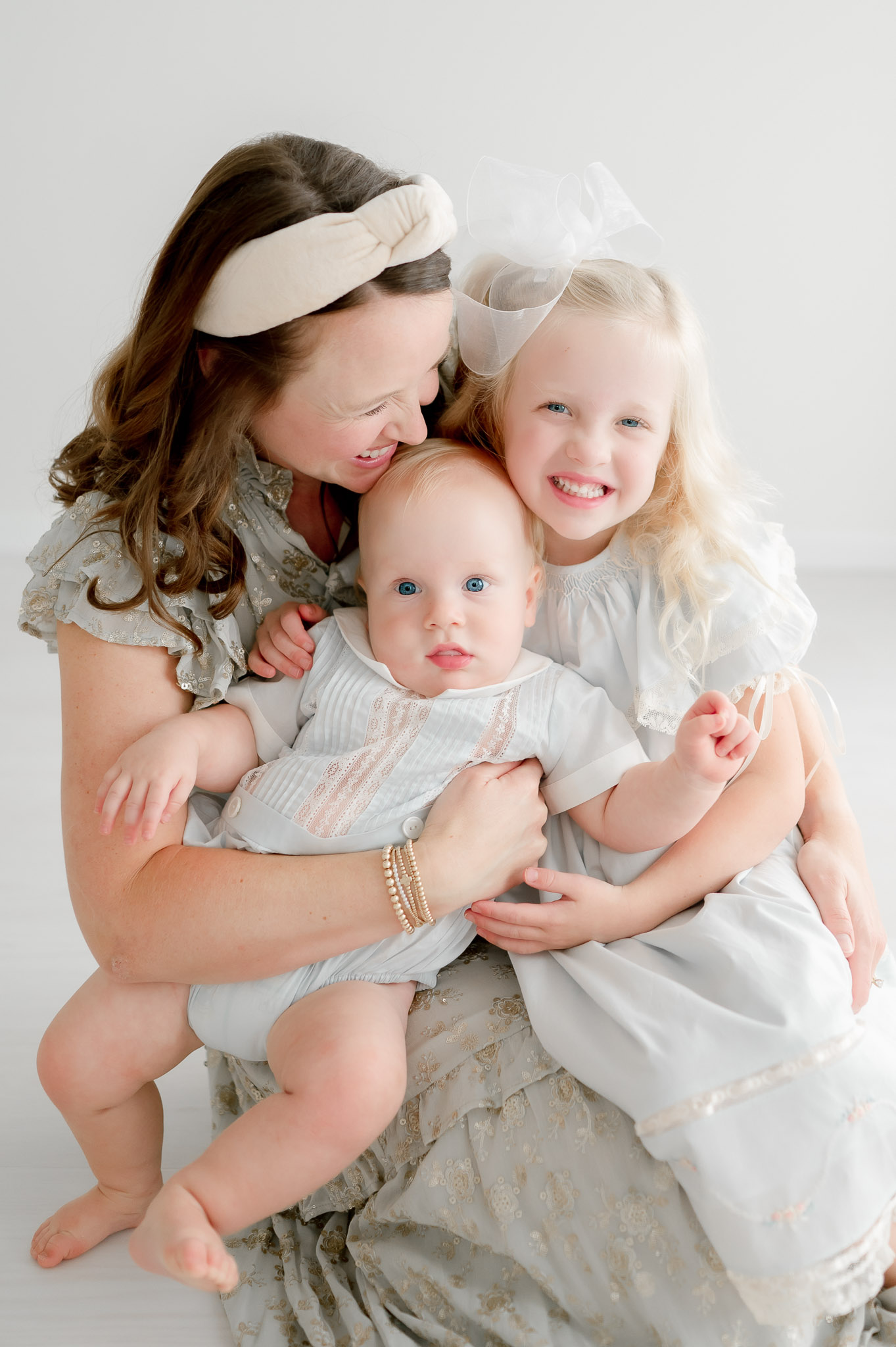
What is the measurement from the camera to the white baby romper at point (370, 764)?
1.45 meters

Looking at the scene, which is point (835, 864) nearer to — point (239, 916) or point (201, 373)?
point (239, 916)

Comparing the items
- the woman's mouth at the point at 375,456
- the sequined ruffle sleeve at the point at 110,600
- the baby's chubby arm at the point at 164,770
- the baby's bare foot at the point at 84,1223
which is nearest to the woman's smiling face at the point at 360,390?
the woman's mouth at the point at 375,456

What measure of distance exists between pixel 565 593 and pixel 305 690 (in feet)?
1.30

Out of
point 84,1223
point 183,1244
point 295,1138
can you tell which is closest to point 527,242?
point 295,1138

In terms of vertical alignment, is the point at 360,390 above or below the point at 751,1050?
above

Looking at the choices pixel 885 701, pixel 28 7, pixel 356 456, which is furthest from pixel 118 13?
pixel 885 701

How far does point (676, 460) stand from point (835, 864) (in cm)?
59

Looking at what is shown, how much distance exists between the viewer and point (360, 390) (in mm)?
1416

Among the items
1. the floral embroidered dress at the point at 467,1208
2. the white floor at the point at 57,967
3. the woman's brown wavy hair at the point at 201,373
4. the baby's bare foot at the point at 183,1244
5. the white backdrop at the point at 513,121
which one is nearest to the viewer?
the baby's bare foot at the point at 183,1244

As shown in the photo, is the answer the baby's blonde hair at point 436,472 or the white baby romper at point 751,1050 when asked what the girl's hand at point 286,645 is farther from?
the white baby romper at point 751,1050

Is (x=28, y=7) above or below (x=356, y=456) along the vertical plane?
above

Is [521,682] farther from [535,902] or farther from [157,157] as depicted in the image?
[157,157]

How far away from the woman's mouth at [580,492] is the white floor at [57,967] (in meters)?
1.14

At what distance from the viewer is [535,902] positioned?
1.57 meters
